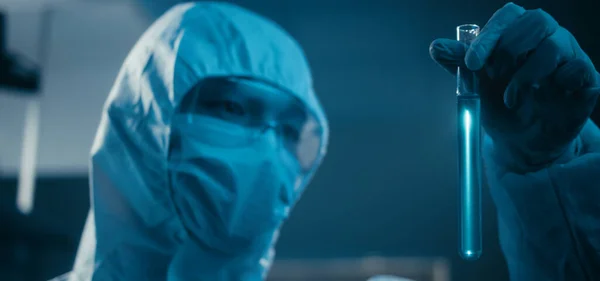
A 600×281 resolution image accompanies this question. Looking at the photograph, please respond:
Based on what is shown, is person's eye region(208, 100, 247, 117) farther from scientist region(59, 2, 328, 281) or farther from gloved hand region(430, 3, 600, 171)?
gloved hand region(430, 3, 600, 171)

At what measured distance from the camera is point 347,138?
2029 mm

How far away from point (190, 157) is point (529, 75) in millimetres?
660

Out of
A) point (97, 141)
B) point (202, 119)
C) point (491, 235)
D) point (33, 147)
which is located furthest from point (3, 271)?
point (491, 235)

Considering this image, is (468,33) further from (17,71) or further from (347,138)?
(17,71)

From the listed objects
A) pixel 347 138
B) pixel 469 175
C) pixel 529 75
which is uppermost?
pixel 529 75

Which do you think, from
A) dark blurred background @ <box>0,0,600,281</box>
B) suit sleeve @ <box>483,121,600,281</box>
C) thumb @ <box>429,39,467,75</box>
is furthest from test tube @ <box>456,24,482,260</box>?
dark blurred background @ <box>0,0,600,281</box>

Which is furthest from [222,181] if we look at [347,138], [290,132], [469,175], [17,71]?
[17,71]

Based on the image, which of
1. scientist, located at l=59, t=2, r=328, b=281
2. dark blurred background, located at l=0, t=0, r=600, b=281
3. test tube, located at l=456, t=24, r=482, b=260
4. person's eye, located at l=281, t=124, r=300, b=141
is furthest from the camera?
dark blurred background, located at l=0, t=0, r=600, b=281

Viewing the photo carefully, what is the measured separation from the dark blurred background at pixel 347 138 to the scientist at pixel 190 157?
0.78m

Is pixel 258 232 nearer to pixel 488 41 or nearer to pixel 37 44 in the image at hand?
pixel 488 41

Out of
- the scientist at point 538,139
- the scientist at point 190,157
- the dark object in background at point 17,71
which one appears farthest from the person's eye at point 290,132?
the dark object in background at point 17,71

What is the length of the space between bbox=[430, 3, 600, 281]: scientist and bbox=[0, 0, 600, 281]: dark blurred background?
3.49 feet

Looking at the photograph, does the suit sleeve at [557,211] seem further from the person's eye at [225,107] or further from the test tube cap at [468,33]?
the person's eye at [225,107]

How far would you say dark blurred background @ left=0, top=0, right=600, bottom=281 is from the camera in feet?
6.25
